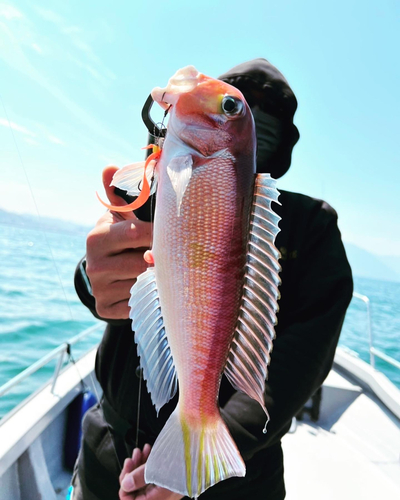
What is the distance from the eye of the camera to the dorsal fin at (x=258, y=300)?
82cm

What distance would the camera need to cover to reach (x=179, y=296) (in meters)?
0.81

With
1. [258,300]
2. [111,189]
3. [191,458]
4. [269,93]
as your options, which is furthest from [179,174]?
[269,93]

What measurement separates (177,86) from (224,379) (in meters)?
1.19

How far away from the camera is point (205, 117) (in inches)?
32.7

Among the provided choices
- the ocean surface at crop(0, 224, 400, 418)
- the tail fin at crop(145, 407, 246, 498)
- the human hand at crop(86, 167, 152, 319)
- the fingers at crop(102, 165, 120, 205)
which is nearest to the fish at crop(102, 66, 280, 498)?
the tail fin at crop(145, 407, 246, 498)

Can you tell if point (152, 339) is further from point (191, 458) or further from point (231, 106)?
point (231, 106)

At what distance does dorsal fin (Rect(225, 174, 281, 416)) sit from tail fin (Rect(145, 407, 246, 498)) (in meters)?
0.15

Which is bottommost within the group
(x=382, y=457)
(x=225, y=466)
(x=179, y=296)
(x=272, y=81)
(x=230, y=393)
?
(x=382, y=457)

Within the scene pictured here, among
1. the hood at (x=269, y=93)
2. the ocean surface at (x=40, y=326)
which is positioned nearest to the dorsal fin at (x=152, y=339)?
the hood at (x=269, y=93)

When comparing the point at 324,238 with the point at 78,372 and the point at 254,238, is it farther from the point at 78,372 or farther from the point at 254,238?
the point at 78,372

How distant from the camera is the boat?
2.48m

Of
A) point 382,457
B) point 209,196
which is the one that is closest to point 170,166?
point 209,196

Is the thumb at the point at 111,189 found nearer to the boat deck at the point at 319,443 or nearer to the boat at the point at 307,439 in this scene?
the boat at the point at 307,439

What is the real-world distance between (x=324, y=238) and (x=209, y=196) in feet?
3.57
